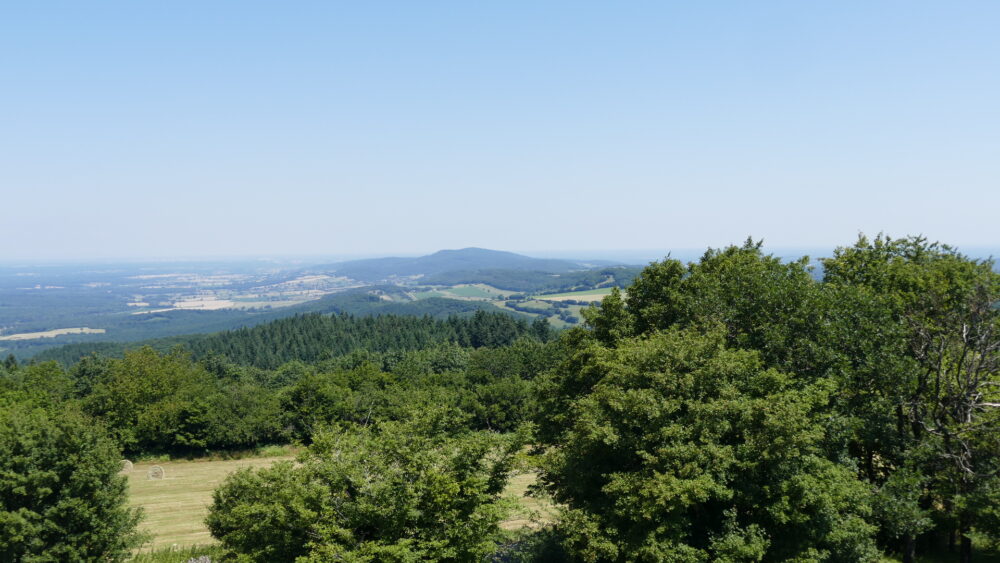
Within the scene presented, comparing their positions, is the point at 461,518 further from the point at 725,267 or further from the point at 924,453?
the point at 725,267

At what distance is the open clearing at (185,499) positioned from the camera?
31.8 metres

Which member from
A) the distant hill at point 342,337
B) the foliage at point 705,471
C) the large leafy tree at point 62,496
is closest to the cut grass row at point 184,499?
the large leafy tree at point 62,496

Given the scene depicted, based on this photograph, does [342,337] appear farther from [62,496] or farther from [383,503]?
[383,503]

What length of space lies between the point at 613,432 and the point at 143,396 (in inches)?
2404

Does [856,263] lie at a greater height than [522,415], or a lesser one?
greater

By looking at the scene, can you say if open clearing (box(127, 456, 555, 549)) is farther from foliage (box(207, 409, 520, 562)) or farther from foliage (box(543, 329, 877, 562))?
foliage (box(207, 409, 520, 562))

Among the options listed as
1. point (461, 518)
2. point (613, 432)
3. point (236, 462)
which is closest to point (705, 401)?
point (613, 432)

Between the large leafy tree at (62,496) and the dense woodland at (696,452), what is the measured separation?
100mm

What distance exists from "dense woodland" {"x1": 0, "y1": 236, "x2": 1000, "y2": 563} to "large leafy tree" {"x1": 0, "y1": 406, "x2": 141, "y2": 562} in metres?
0.10

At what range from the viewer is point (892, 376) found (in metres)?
19.4

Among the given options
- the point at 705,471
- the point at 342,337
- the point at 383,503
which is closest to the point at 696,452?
the point at 705,471

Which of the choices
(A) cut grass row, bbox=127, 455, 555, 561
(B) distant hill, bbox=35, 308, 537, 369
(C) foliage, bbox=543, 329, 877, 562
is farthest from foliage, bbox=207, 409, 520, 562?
(B) distant hill, bbox=35, 308, 537, 369

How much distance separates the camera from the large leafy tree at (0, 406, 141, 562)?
2370 cm

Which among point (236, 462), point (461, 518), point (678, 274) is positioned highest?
point (678, 274)
